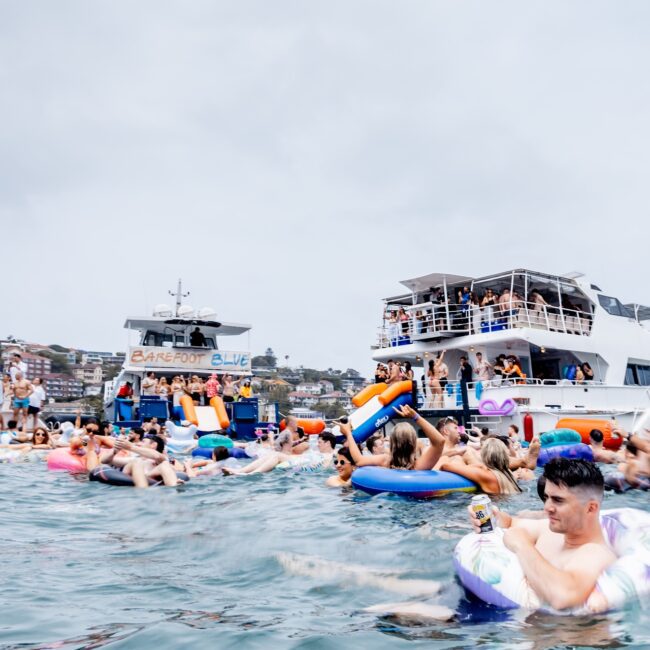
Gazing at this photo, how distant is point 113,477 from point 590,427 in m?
12.6

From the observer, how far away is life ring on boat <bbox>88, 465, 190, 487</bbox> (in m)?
10.5

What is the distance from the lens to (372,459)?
9.73 metres

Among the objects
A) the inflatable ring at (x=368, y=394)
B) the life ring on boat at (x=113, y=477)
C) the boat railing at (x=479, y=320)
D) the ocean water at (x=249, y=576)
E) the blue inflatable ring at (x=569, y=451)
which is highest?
the boat railing at (x=479, y=320)

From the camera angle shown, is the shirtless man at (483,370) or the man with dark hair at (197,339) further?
the man with dark hair at (197,339)

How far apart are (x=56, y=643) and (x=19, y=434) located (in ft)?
48.1

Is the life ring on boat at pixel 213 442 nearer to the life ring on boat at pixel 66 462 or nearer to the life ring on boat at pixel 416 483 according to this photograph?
the life ring on boat at pixel 66 462

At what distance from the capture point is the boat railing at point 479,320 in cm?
2195

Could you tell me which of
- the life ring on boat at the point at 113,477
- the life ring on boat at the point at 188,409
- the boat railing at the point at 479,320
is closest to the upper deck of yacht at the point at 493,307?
the boat railing at the point at 479,320

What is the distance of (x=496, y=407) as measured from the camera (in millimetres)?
19875

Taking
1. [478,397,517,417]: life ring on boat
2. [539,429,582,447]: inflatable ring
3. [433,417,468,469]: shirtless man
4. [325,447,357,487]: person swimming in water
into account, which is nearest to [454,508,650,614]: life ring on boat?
[325,447,357,487]: person swimming in water

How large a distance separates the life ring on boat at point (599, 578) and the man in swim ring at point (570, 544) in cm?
6

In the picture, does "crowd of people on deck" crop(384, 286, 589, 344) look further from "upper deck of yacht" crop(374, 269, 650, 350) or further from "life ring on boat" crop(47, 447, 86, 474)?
"life ring on boat" crop(47, 447, 86, 474)

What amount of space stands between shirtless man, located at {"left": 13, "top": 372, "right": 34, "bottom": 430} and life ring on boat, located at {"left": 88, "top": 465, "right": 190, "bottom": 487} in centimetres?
916

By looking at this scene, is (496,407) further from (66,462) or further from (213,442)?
(66,462)
